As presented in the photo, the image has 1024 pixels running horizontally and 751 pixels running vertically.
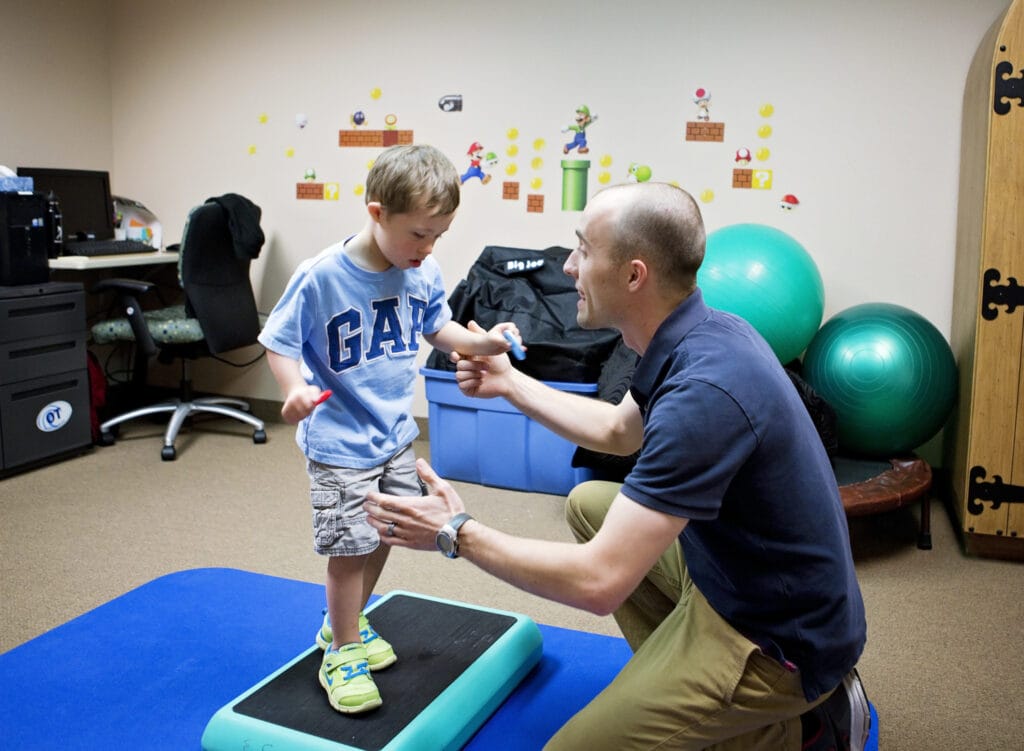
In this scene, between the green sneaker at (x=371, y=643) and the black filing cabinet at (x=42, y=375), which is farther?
the black filing cabinet at (x=42, y=375)

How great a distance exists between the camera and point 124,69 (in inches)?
193

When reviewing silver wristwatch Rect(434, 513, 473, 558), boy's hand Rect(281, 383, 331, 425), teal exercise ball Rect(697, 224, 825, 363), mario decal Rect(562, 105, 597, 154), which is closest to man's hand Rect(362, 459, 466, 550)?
silver wristwatch Rect(434, 513, 473, 558)

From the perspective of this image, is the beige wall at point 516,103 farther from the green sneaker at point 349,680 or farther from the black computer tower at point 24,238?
the green sneaker at point 349,680

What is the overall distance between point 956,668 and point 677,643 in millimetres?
1196

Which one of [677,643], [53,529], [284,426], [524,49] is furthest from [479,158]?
[677,643]

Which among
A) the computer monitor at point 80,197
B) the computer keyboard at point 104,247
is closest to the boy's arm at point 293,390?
the computer keyboard at point 104,247

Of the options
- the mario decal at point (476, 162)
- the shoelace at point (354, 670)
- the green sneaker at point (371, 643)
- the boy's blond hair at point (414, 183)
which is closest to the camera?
the boy's blond hair at point (414, 183)

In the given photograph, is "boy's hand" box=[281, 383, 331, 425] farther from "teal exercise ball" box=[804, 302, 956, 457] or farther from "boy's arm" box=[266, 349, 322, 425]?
"teal exercise ball" box=[804, 302, 956, 457]

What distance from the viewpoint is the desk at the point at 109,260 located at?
4027 mm

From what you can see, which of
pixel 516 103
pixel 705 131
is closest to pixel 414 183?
pixel 705 131

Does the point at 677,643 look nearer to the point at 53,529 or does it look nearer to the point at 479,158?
the point at 53,529

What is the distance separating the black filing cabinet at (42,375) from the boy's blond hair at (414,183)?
2501mm

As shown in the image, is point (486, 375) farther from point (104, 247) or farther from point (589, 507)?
point (104, 247)

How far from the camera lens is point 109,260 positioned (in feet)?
13.6
